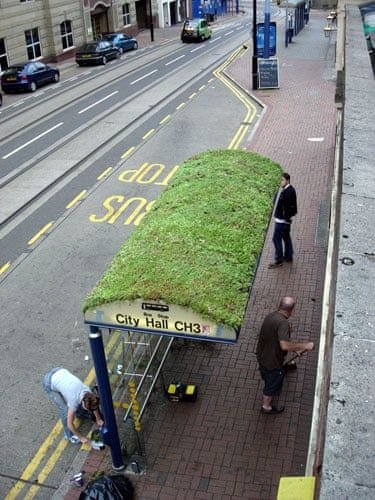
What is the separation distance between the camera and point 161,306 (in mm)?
6141

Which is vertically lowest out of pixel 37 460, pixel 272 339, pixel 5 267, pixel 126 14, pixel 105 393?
pixel 37 460

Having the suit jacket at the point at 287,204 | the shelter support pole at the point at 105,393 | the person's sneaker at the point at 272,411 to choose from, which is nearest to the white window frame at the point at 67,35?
the suit jacket at the point at 287,204

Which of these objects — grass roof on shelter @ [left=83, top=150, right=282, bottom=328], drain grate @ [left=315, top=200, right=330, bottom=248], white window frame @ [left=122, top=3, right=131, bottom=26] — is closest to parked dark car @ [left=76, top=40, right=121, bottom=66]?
white window frame @ [left=122, top=3, right=131, bottom=26]

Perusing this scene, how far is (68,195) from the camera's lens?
1667 centimetres

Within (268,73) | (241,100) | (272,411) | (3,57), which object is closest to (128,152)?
(241,100)

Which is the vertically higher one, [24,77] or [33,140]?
[24,77]

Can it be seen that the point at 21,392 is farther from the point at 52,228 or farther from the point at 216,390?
the point at 52,228

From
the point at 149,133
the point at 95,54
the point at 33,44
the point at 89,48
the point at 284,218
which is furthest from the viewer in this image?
the point at 89,48

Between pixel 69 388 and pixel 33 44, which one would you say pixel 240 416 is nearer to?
pixel 69 388

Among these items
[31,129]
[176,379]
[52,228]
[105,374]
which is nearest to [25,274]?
[52,228]

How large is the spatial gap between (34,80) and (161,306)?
28.9m

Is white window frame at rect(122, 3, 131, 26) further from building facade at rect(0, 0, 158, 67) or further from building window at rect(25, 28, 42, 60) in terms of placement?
building window at rect(25, 28, 42, 60)

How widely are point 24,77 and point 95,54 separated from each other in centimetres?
806

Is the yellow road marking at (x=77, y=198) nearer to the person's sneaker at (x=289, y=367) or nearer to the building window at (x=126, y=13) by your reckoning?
the person's sneaker at (x=289, y=367)
